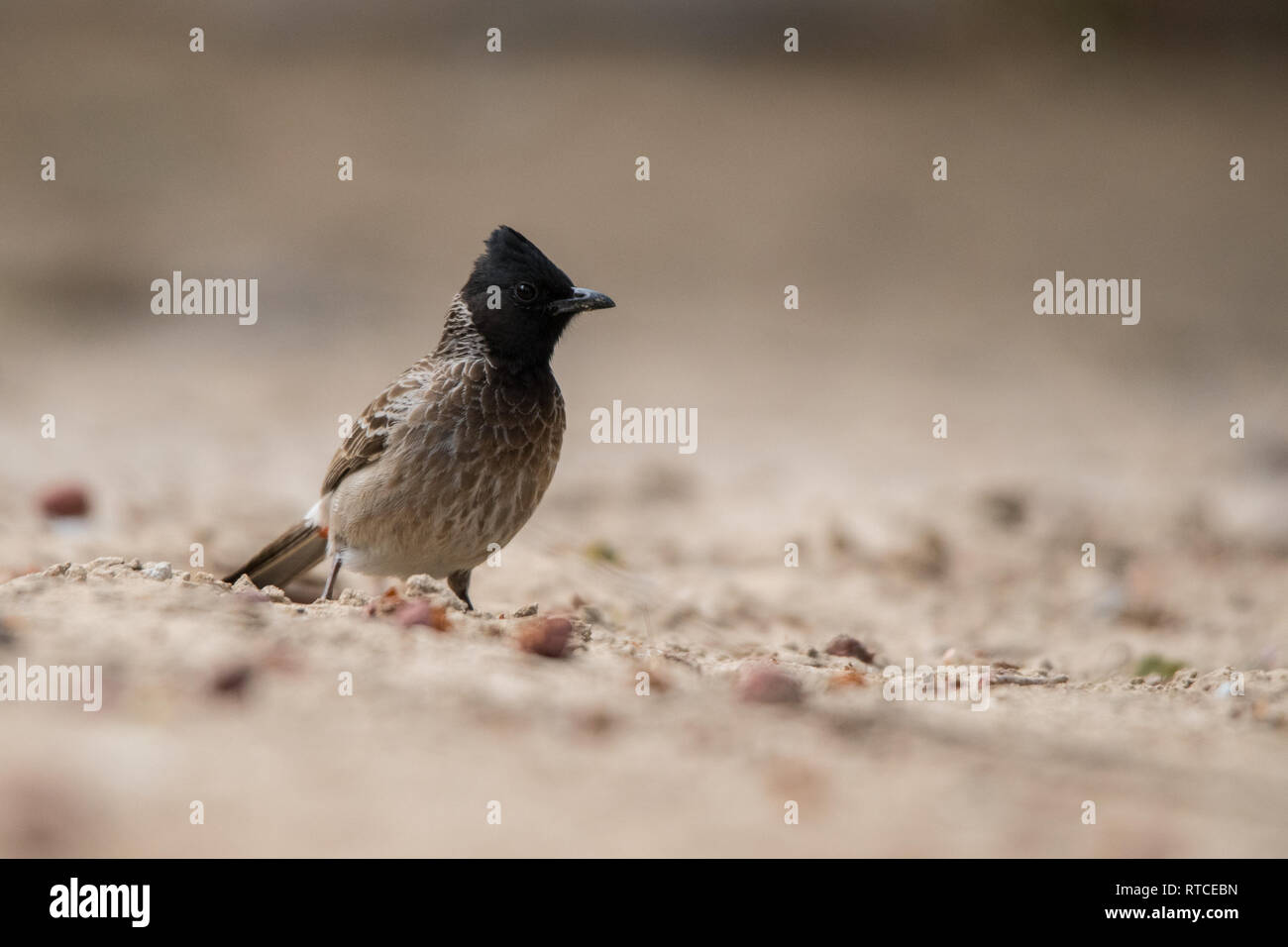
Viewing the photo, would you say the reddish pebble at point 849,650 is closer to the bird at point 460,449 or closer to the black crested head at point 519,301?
the bird at point 460,449

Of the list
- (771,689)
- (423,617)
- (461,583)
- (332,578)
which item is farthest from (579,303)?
(771,689)

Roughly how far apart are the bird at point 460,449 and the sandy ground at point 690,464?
30 centimetres

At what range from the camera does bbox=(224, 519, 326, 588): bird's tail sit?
20.1 ft

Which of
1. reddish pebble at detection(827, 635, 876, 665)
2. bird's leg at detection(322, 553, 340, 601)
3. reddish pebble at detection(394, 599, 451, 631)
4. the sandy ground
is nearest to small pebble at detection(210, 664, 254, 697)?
the sandy ground

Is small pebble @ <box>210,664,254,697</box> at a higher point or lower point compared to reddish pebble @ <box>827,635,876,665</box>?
higher

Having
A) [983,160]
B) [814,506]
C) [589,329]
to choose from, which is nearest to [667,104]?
[983,160]

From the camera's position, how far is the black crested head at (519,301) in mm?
5969

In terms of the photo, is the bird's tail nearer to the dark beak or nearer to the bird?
the bird

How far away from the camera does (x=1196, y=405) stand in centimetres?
1216

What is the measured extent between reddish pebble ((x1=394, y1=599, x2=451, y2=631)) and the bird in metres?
1.05

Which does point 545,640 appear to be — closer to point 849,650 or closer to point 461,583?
point 849,650

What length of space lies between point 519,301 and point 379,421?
74 cm

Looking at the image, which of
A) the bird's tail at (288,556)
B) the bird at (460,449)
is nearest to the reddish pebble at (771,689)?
the bird at (460,449)
